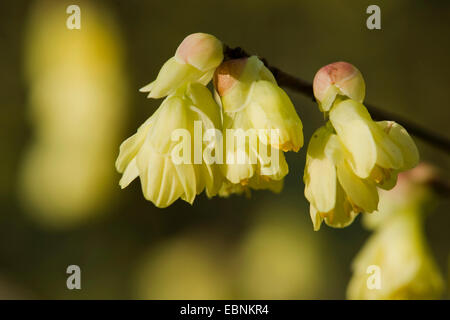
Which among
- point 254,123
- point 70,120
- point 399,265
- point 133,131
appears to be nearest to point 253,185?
point 254,123

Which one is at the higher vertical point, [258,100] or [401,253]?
[258,100]

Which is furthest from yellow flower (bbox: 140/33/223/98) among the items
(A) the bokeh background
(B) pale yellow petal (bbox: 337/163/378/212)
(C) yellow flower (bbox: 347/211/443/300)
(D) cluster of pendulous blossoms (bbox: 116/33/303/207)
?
(A) the bokeh background

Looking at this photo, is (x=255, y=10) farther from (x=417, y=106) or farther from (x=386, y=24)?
(x=417, y=106)

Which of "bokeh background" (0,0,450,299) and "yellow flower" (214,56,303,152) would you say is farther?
"bokeh background" (0,0,450,299)

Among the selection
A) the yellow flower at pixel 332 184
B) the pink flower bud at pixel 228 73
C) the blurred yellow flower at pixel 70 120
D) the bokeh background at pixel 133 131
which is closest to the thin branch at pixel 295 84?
the pink flower bud at pixel 228 73

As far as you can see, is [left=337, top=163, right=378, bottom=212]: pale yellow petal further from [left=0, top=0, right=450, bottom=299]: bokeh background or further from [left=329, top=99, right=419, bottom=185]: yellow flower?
[left=0, top=0, right=450, bottom=299]: bokeh background

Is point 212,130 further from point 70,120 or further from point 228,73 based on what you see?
point 70,120
